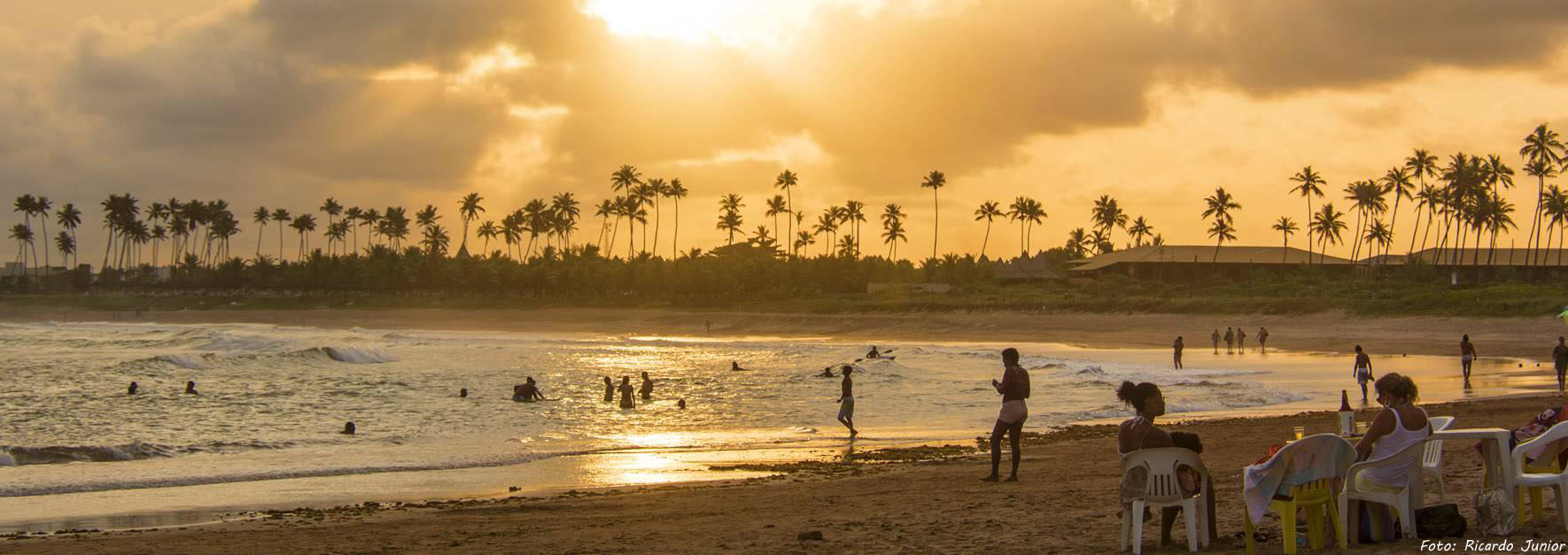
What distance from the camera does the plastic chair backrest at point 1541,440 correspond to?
7.79 metres

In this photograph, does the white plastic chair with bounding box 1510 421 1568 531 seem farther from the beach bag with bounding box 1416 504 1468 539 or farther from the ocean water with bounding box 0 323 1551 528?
the ocean water with bounding box 0 323 1551 528

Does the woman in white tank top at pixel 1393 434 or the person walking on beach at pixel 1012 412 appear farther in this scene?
the person walking on beach at pixel 1012 412

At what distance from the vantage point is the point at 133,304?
125 meters

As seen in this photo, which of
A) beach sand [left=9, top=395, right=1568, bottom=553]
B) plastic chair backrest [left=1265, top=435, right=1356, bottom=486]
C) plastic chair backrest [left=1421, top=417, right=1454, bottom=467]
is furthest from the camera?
beach sand [left=9, top=395, right=1568, bottom=553]

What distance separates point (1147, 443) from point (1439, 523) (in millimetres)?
1826

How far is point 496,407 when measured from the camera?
25641mm

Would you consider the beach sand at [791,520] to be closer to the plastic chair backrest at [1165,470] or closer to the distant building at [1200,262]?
the plastic chair backrest at [1165,470]

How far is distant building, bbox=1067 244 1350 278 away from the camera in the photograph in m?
92.2

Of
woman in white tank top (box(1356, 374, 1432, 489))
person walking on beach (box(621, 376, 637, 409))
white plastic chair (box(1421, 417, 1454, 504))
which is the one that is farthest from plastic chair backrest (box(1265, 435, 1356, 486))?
person walking on beach (box(621, 376, 637, 409))

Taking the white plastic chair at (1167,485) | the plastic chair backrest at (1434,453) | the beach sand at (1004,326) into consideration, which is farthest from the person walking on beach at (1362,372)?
the beach sand at (1004,326)

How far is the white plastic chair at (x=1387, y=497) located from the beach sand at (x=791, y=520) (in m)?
0.14

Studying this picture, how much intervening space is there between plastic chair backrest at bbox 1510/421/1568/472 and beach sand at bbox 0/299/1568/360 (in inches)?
1435

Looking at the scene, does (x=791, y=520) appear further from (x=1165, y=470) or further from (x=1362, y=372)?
(x=1362, y=372)

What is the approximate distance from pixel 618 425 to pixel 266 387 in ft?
43.5
